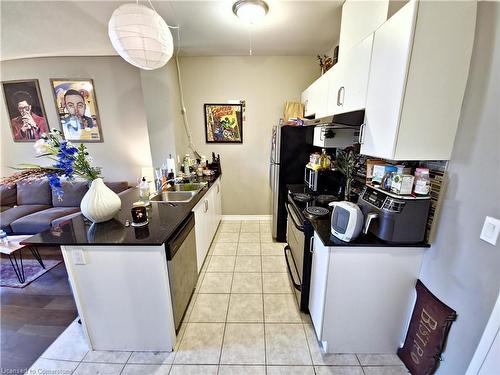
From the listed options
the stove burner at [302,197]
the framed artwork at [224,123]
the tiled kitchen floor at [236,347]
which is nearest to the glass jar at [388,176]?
the stove burner at [302,197]

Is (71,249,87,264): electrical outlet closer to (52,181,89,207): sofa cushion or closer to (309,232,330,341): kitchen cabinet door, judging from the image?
(309,232,330,341): kitchen cabinet door

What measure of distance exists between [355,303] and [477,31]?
161 cm

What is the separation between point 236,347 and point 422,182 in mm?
1654

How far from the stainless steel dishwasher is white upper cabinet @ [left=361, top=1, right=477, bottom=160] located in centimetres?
147

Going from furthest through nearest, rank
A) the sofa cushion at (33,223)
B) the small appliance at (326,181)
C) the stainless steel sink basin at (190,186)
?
the sofa cushion at (33,223), the stainless steel sink basin at (190,186), the small appliance at (326,181)

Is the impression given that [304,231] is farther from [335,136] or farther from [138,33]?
[138,33]

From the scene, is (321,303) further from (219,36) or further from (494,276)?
(219,36)

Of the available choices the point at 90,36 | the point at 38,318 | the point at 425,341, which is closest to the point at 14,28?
the point at 90,36

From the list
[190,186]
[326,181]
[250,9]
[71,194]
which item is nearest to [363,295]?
[326,181]

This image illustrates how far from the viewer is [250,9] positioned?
1814 millimetres

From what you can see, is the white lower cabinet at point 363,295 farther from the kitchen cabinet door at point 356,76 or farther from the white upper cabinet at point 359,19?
the white upper cabinet at point 359,19

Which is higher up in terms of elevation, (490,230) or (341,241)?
(490,230)

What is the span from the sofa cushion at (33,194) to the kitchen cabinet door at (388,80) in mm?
4582

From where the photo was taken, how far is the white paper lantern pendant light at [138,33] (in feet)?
4.40
